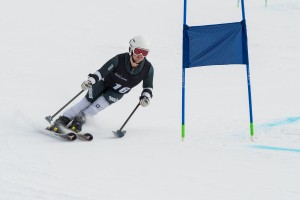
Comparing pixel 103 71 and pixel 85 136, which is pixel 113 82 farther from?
pixel 85 136

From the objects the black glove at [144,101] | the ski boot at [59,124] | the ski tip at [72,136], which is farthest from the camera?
the black glove at [144,101]

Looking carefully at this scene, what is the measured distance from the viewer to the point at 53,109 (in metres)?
7.57

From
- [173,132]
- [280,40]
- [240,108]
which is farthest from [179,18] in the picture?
[173,132]

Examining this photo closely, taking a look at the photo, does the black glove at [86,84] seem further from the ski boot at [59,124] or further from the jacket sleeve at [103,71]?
the ski boot at [59,124]

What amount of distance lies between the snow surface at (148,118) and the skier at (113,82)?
1.07ft

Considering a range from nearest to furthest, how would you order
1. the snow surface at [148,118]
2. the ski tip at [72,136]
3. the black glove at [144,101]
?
the snow surface at [148,118]
the ski tip at [72,136]
the black glove at [144,101]

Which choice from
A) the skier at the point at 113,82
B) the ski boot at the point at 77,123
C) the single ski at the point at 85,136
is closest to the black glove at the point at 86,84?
the skier at the point at 113,82

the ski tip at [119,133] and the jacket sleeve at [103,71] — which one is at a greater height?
the jacket sleeve at [103,71]

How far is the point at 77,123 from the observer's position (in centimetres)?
573

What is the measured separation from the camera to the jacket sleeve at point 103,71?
5672 millimetres

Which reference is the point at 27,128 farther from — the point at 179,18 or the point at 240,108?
the point at 179,18

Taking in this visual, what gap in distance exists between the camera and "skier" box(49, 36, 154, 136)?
565 cm

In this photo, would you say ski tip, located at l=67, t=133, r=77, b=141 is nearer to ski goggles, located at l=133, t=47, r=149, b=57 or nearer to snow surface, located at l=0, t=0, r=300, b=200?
snow surface, located at l=0, t=0, r=300, b=200

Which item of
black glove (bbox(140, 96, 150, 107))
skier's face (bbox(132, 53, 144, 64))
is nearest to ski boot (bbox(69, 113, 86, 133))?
black glove (bbox(140, 96, 150, 107))
